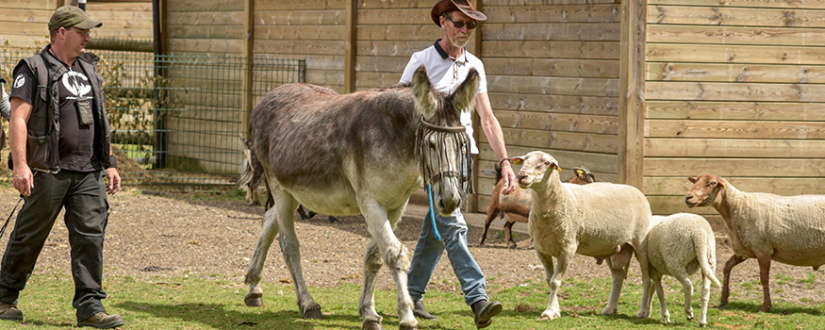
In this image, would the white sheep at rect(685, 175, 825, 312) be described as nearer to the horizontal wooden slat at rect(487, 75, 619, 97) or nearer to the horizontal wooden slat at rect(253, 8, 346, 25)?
the horizontal wooden slat at rect(487, 75, 619, 97)

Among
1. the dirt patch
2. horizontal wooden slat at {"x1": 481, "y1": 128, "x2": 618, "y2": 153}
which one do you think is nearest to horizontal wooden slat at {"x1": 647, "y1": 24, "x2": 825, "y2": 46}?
horizontal wooden slat at {"x1": 481, "y1": 128, "x2": 618, "y2": 153}

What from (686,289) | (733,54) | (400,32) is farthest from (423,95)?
(400,32)

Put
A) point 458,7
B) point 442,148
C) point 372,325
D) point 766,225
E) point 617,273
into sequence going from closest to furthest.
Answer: point 442,148 → point 458,7 → point 372,325 → point 617,273 → point 766,225

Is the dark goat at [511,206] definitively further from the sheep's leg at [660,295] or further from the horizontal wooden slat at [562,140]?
the sheep's leg at [660,295]

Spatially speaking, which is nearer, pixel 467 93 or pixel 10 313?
pixel 467 93

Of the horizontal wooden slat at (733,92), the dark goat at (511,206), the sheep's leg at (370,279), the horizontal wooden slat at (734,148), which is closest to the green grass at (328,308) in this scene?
the sheep's leg at (370,279)

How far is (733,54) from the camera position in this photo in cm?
1059

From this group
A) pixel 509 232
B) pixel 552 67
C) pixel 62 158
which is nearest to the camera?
pixel 62 158

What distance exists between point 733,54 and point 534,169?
4876 mm

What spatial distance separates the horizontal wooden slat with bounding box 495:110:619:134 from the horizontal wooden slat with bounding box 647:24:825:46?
111 centimetres

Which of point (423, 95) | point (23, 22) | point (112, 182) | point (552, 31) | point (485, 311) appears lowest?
point (485, 311)

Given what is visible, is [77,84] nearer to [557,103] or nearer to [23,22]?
[557,103]

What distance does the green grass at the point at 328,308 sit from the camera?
6293mm

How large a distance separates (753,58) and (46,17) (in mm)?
11562
